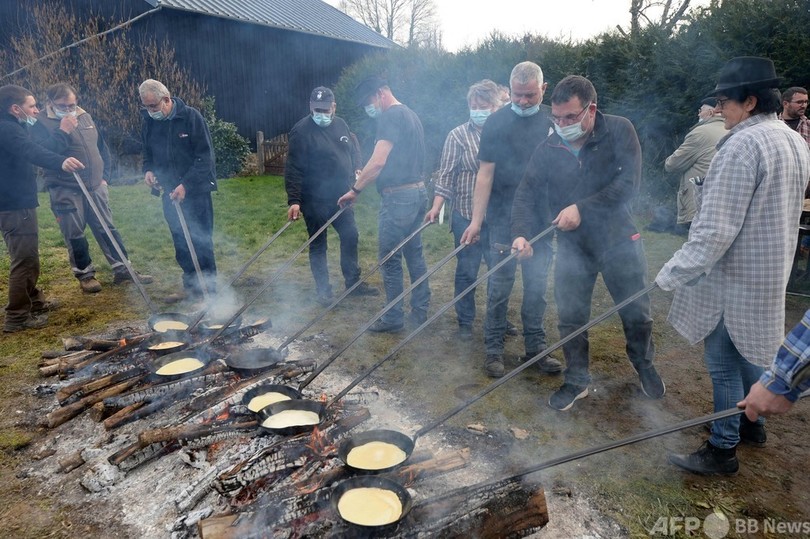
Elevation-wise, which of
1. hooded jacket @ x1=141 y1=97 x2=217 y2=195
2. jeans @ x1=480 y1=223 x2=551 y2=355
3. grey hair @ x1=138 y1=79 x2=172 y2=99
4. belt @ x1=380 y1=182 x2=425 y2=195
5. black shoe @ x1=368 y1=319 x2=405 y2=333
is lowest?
black shoe @ x1=368 y1=319 x2=405 y2=333

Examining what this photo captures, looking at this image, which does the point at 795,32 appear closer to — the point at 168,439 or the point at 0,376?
the point at 168,439

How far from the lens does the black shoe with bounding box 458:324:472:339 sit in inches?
213

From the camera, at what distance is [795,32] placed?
304 inches

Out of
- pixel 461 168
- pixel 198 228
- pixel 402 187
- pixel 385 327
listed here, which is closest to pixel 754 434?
pixel 461 168

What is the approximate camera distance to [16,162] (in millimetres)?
5309

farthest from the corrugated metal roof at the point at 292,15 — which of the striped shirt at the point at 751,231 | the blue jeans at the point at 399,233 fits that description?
the striped shirt at the point at 751,231

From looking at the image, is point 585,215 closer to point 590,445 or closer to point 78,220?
point 590,445

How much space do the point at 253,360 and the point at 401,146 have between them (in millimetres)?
2646

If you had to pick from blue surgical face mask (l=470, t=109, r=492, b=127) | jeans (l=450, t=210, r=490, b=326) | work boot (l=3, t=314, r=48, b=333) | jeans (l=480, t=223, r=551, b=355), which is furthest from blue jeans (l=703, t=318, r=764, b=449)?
work boot (l=3, t=314, r=48, b=333)

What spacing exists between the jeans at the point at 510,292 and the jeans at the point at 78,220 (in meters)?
4.81

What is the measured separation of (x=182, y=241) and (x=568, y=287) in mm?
4715

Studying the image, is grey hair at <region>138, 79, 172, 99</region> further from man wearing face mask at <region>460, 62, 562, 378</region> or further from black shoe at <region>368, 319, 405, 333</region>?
man wearing face mask at <region>460, 62, 562, 378</region>

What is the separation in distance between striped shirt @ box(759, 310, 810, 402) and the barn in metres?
18.2

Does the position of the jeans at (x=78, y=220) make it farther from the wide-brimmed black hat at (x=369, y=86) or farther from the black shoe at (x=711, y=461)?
the black shoe at (x=711, y=461)
